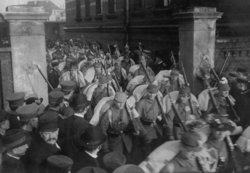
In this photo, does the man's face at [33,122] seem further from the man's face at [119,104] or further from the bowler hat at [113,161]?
the bowler hat at [113,161]

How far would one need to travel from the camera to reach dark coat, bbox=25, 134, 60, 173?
13.5 feet

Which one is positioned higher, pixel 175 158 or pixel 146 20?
pixel 146 20

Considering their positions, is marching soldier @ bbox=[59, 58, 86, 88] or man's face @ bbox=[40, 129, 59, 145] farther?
Result: marching soldier @ bbox=[59, 58, 86, 88]

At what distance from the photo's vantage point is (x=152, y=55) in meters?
13.2

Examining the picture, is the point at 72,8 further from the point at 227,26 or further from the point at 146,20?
the point at 227,26

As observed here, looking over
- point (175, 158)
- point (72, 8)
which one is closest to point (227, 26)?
point (175, 158)

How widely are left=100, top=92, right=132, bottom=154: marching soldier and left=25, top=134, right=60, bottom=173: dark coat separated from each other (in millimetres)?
1596

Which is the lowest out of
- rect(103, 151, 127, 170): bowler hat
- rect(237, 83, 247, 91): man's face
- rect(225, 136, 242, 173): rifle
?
rect(225, 136, 242, 173): rifle

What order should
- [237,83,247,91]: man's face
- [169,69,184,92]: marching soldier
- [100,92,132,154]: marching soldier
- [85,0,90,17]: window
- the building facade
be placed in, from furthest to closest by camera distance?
[85,0,90,17]: window, the building facade, [169,69,184,92]: marching soldier, [237,83,247,91]: man's face, [100,92,132,154]: marching soldier

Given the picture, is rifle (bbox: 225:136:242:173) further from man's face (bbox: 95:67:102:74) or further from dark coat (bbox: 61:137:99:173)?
man's face (bbox: 95:67:102:74)

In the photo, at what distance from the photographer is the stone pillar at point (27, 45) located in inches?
275

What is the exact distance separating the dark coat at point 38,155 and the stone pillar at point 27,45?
9.96ft

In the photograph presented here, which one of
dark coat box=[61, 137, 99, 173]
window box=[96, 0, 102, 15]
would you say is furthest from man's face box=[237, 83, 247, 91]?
window box=[96, 0, 102, 15]

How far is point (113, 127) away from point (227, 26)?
6.42m
